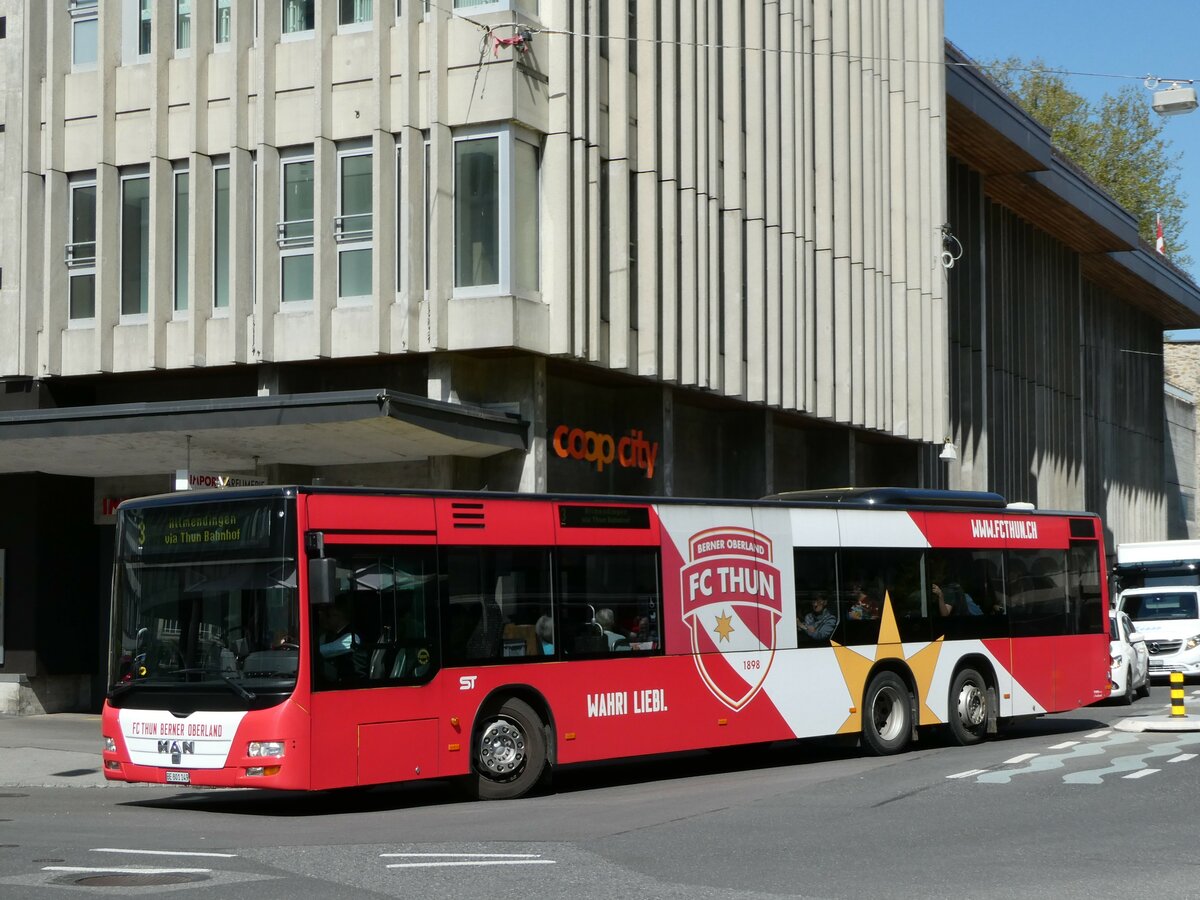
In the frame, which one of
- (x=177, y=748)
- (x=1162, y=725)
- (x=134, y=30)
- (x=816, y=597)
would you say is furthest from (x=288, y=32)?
(x=1162, y=725)

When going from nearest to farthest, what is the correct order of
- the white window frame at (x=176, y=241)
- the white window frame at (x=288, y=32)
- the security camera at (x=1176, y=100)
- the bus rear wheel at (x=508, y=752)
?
1. the bus rear wheel at (x=508, y=752)
2. the white window frame at (x=288, y=32)
3. the white window frame at (x=176, y=241)
4. the security camera at (x=1176, y=100)

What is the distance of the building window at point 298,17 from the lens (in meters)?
24.0

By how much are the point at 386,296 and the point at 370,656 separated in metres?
10.1

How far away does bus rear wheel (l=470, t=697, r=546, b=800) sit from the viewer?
14.3 metres

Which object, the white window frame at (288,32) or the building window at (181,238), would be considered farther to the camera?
the building window at (181,238)

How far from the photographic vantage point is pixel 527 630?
14773 millimetres

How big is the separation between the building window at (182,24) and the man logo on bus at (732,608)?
Result: 12950 mm

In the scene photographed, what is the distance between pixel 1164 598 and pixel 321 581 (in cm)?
2447

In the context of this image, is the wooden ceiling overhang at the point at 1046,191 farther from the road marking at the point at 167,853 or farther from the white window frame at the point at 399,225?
the road marking at the point at 167,853

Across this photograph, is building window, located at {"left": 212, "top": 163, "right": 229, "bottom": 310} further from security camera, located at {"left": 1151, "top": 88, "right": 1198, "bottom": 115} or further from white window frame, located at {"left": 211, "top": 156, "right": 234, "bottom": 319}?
security camera, located at {"left": 1151, "top": 88, "right": 1198, "bottom": 115}

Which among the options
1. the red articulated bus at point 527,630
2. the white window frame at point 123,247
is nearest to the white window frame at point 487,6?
the white window frame at point 123,247

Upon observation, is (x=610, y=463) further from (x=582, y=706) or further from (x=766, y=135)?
(x=582, y=706)

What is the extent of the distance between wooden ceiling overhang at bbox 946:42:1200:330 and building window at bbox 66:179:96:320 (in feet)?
67.6

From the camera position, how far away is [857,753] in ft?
63.3
